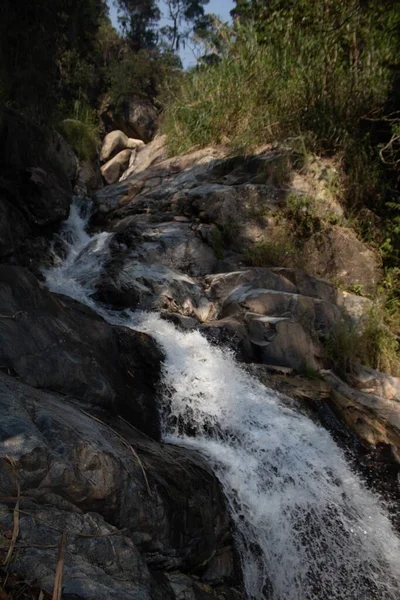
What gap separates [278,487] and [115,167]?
13506 mm

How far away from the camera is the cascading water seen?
3180 mm

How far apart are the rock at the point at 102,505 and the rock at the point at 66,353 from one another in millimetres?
209

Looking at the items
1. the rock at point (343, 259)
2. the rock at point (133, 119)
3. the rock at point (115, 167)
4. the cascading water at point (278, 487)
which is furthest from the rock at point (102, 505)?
the rock at point (133, 119)

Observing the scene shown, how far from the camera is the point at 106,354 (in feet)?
13.1

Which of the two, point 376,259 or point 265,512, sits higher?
point 376,259

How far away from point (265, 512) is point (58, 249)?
5434 millimetres

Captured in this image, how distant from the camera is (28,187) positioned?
281 inches

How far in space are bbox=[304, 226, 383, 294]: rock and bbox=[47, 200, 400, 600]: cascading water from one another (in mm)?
3577

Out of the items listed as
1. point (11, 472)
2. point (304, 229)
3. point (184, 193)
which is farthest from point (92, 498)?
point (184, 193)

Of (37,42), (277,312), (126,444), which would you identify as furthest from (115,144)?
(126,444)

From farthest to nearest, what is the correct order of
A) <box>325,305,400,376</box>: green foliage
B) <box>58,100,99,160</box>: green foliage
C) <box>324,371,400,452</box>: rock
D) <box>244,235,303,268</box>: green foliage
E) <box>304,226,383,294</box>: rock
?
1. <box>58,100,99,160</box>: green foliage
2. <box>304,226,383,294</box>: rock
3. <box>244,235,303,268</box>: green foliage
4. <box>325,305,400,376</box>: green foliage
5. <box>324,371,400,452</box>: rock

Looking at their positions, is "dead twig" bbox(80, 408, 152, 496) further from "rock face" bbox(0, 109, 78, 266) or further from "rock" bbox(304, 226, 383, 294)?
"rock" bbox(304, 226, 383, 294)

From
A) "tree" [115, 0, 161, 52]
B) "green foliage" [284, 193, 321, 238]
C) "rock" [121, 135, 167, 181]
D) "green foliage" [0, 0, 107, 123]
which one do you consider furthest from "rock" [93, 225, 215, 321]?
"tree" [115, 0, 161, 52]

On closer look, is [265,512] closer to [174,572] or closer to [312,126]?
[174,572]
